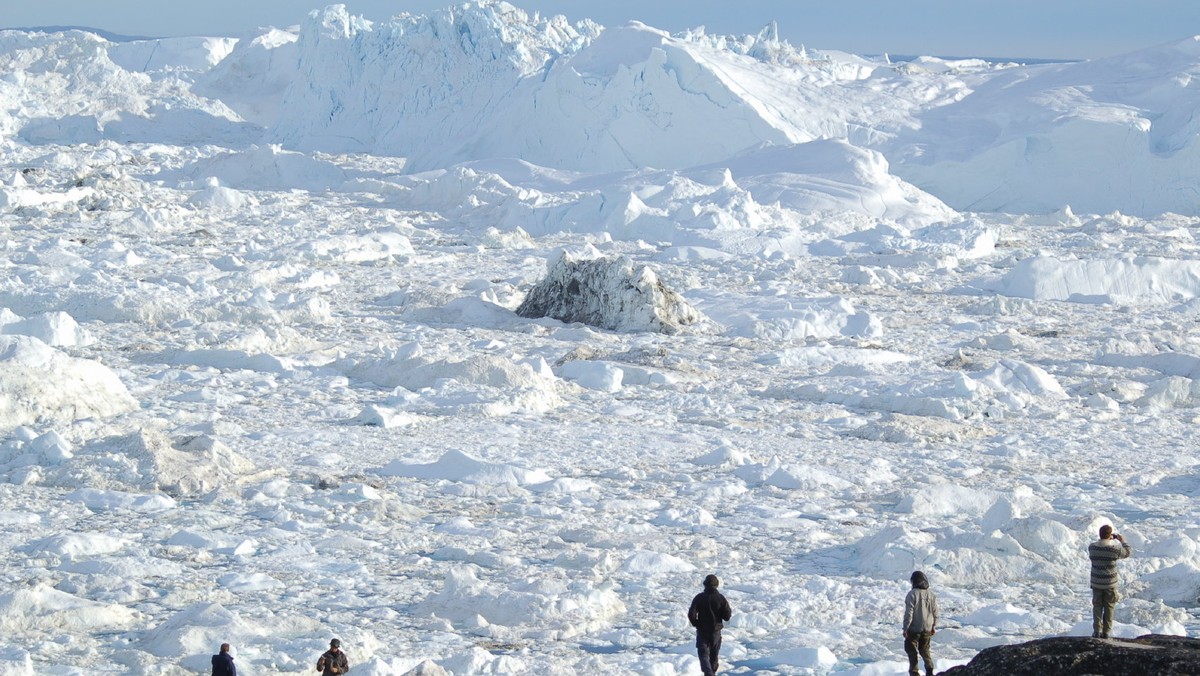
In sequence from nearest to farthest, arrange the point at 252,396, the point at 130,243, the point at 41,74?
the point at 252,396
the point at 130,243
the point at 41,74

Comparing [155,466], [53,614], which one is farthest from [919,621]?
[155,466]

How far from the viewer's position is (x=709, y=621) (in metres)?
4.73

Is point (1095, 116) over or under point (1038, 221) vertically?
over

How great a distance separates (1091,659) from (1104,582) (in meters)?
1.78

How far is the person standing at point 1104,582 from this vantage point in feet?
16.0

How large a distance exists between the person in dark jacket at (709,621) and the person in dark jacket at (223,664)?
1600 mm

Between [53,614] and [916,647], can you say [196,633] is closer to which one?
[53,614]

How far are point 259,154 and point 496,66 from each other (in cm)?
851

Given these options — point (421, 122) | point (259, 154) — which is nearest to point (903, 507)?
point (259, 154)

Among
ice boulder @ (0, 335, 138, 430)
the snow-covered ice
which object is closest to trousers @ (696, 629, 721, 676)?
the snow-covered ice

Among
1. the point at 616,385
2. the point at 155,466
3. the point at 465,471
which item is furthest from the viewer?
the point at 616,385

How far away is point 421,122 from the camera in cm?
3400

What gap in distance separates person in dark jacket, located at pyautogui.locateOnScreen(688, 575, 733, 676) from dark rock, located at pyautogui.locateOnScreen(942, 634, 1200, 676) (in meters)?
1.36

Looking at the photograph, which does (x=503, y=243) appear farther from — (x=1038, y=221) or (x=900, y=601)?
(x=900, y=601)
